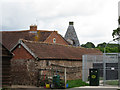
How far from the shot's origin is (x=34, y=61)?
28.8 meters

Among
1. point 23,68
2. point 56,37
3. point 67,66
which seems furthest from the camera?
point 56,37

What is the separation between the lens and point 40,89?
25406 millimetres

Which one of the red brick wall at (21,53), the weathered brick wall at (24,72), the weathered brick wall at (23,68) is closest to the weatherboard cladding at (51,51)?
the red brick wall at (21,53)

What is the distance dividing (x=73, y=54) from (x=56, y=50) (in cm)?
311

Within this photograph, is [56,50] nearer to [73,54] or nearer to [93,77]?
[73,54]

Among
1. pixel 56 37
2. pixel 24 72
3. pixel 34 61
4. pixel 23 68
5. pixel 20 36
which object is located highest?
pixel 56 37

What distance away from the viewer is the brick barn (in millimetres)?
28859

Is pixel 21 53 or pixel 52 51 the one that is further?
pixel 52 51

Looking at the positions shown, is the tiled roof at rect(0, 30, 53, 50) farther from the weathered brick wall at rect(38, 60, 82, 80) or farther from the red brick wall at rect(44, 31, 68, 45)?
the weathered brick wall at rect(38, 60, 82, 80)

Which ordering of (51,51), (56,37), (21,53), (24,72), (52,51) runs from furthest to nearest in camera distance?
(56,37) < (52,51) < (51,51) < (21,53) < (24,72)

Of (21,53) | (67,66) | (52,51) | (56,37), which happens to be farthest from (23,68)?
(56,37)

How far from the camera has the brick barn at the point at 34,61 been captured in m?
28.9

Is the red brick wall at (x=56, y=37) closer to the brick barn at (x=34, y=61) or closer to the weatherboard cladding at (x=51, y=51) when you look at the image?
the weatherboard cladding at (x=51, y=51)

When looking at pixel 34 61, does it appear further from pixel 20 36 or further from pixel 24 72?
pixel 20 36
